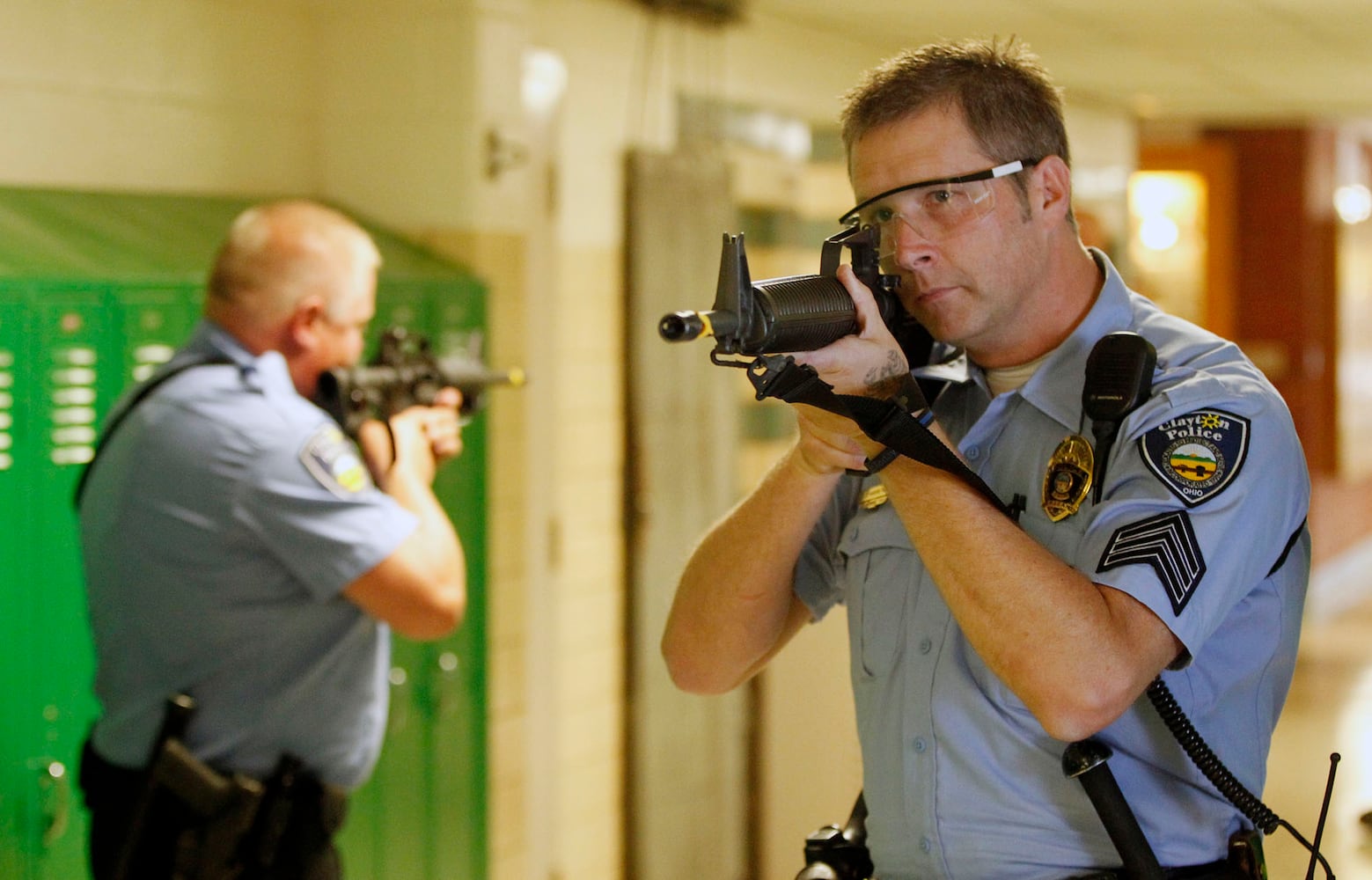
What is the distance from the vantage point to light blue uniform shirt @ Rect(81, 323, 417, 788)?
7.75ft

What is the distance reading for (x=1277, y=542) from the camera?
1411 millimetres

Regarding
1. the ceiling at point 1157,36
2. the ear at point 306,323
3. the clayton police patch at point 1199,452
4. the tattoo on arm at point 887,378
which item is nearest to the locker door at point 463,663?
the ear at point 306,323

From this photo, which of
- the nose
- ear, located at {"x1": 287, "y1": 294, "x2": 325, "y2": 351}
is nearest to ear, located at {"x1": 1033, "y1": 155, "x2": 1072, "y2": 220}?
the nose

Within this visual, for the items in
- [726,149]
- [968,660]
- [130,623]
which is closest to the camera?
[968,660]

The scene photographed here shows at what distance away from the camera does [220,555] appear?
2.38 metres

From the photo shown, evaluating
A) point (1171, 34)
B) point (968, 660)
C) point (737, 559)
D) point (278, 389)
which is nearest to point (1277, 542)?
point (968, 660)

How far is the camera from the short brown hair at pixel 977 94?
153 centimetres

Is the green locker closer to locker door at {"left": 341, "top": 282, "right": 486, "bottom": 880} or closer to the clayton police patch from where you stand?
locker door at {"left": 341, "top": 282, "right": 486, "bottom": 880}

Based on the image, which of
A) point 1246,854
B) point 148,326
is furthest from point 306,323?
point 1246,854

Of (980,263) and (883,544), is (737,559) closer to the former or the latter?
(883,544)

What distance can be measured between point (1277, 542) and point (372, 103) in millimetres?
2775

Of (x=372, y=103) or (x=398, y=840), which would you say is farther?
(x=372, y=103)

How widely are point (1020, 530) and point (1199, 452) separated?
0.60ft

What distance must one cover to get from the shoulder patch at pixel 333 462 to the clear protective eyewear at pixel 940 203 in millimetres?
1200
